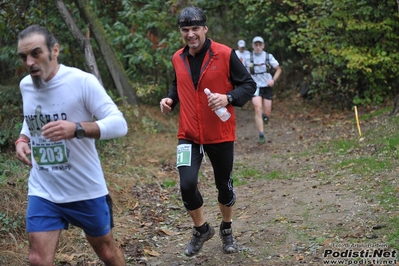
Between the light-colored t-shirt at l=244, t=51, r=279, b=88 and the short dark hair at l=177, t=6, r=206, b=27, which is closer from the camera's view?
the short dark hair at l=177, t=6, r=206, b=27

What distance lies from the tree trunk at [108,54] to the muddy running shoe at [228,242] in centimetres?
792

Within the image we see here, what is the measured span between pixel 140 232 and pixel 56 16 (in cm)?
870

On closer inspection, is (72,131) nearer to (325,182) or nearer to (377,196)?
(377,196)

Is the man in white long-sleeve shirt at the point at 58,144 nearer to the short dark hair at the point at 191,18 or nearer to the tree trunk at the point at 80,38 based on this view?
the short dark hair at the point at 191,18

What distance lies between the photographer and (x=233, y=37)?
23047 millimetres

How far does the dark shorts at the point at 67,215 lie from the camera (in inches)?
156

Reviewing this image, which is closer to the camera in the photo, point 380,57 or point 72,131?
point 72,131

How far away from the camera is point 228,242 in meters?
5.93

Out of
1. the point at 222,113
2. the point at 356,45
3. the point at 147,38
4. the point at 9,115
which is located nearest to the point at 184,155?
the point at 222,113

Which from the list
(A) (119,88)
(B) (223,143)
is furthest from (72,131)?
(A) (119,88)

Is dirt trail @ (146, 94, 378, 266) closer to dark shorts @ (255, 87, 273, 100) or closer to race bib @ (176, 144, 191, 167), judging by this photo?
race bib @ (176, 144, 191, 167)

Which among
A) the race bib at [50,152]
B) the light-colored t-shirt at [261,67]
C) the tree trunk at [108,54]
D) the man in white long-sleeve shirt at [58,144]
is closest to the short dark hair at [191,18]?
the man in white long-sleeve shirt at [58,144]

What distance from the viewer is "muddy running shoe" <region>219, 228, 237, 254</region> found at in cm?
589

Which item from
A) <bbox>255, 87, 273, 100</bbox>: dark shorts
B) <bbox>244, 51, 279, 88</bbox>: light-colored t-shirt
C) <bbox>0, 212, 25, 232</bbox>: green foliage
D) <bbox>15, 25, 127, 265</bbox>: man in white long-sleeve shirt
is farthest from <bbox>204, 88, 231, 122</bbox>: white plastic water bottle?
<bbox>255, 87, 273, 100</bbox>: dark shorts
